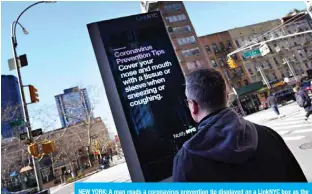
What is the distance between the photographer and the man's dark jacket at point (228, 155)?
1.38 m

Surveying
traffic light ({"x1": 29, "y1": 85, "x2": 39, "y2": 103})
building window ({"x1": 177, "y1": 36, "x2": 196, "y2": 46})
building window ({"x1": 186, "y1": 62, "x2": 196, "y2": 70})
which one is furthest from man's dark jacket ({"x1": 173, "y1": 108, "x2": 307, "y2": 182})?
building window ({"x1": 177, "y1": 36, "x2": 196, "y2": 46})

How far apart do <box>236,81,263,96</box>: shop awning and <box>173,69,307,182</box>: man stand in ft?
147

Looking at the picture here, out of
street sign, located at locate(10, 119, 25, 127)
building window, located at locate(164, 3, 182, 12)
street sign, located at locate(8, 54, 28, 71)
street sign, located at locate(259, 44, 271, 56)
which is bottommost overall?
street sign, located at locate(10, 119, 25, 127)

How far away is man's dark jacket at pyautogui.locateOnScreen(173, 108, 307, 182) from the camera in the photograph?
138cm

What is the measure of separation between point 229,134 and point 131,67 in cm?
314

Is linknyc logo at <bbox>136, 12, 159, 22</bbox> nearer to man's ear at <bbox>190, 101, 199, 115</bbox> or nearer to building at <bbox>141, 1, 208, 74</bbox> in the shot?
man's ear at <bbox>190, 101, 199, 115</bbox>

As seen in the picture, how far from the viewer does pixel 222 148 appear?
53.7 inches

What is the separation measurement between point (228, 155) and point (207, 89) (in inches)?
17.6

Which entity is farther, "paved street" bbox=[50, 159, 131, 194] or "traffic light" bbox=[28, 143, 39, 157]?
"paved street" bbox=[50, 159, 131, 194]

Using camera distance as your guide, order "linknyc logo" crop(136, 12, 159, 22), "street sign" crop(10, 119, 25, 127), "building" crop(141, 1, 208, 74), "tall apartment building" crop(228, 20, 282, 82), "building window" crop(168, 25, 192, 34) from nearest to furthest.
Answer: "linknyc logo" crop(136, 12, 159, 22)
"street sign" crop(10, 119, 25, 127)
"building" crop(141, 1, 208, 74)
"tall apartment building" crop(228, 20, 282, 82)
"building window" crop(168, 25, 192, 34)

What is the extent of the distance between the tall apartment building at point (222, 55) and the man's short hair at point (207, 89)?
4757 centimetres

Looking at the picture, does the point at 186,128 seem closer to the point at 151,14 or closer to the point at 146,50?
the point at 146,50

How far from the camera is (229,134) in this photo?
4.66 feet

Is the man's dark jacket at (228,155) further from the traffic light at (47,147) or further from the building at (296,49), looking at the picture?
the building at (296,49)
